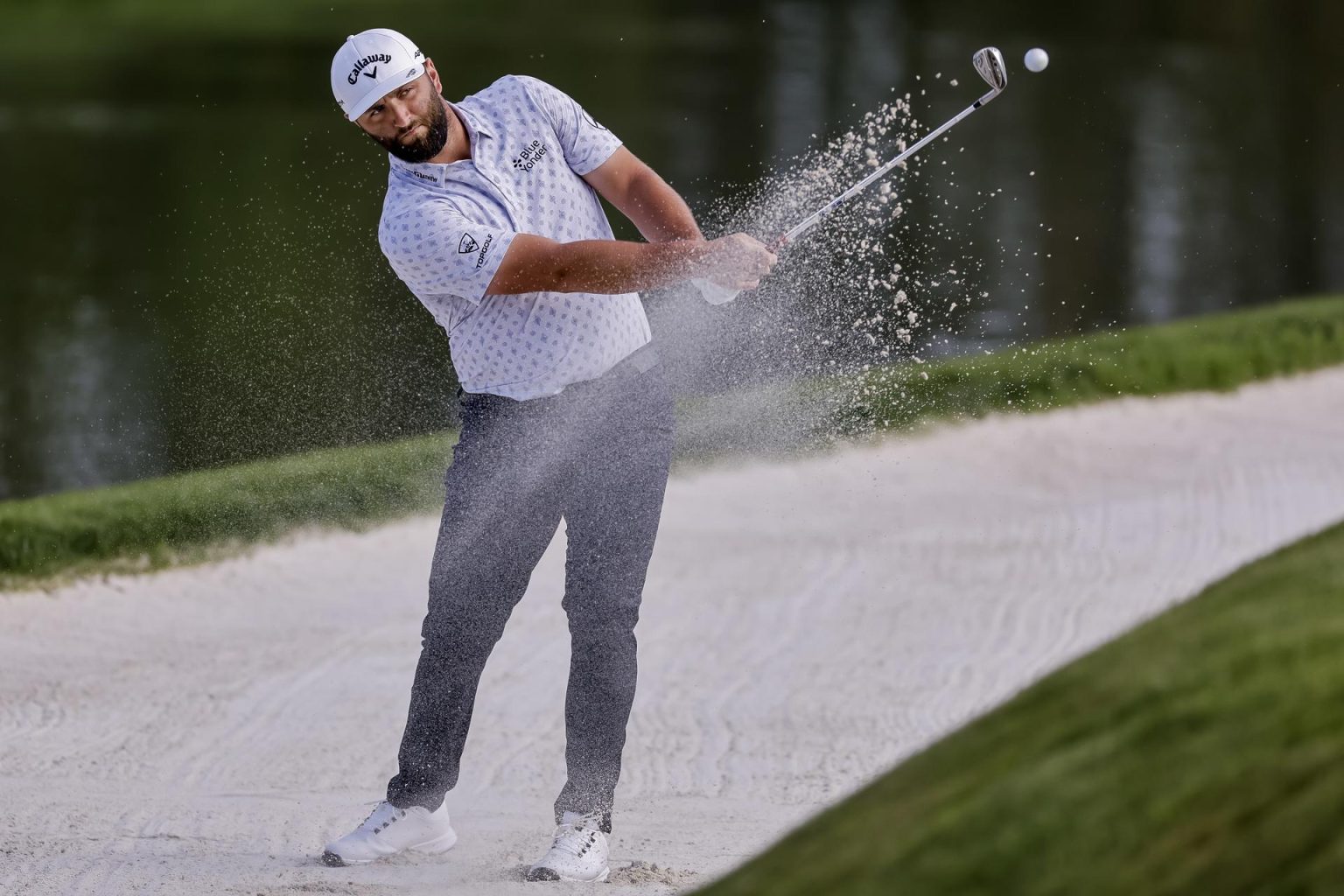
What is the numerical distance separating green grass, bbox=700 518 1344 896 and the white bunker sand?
1638 millimetres

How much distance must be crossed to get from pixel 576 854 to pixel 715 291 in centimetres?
97

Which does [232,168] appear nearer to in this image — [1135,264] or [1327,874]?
[1135,264]

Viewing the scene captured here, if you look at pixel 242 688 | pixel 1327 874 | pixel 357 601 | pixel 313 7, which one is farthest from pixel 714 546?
pixel 313 7

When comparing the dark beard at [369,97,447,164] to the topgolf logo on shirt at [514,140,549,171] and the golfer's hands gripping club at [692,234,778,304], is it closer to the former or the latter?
the topgolf logo on shirt at [514,140,549,171]

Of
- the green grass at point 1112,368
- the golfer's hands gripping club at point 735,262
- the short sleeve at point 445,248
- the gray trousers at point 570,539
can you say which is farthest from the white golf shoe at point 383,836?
the green grass at point 1112,368

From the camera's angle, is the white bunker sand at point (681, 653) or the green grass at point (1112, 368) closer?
the white bunker sand at point (681, 653)

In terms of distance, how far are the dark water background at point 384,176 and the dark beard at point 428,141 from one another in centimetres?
119

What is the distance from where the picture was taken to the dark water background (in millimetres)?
7941

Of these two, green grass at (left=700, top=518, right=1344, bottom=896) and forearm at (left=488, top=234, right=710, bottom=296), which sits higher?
forearm at (left=488, top=234, right=710, bottom=296)

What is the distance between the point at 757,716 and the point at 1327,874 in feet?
10.1

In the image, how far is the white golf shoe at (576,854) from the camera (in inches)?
114

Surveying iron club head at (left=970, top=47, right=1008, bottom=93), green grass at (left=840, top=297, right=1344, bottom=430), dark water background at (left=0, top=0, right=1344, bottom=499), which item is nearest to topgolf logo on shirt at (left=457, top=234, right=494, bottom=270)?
iron club head at (left=970, top=47, right=1008, bottom=93)

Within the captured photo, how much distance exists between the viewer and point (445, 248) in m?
2.60

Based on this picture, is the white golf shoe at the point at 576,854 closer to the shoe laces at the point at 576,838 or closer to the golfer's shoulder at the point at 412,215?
the shoe laces at the point at 576,838
